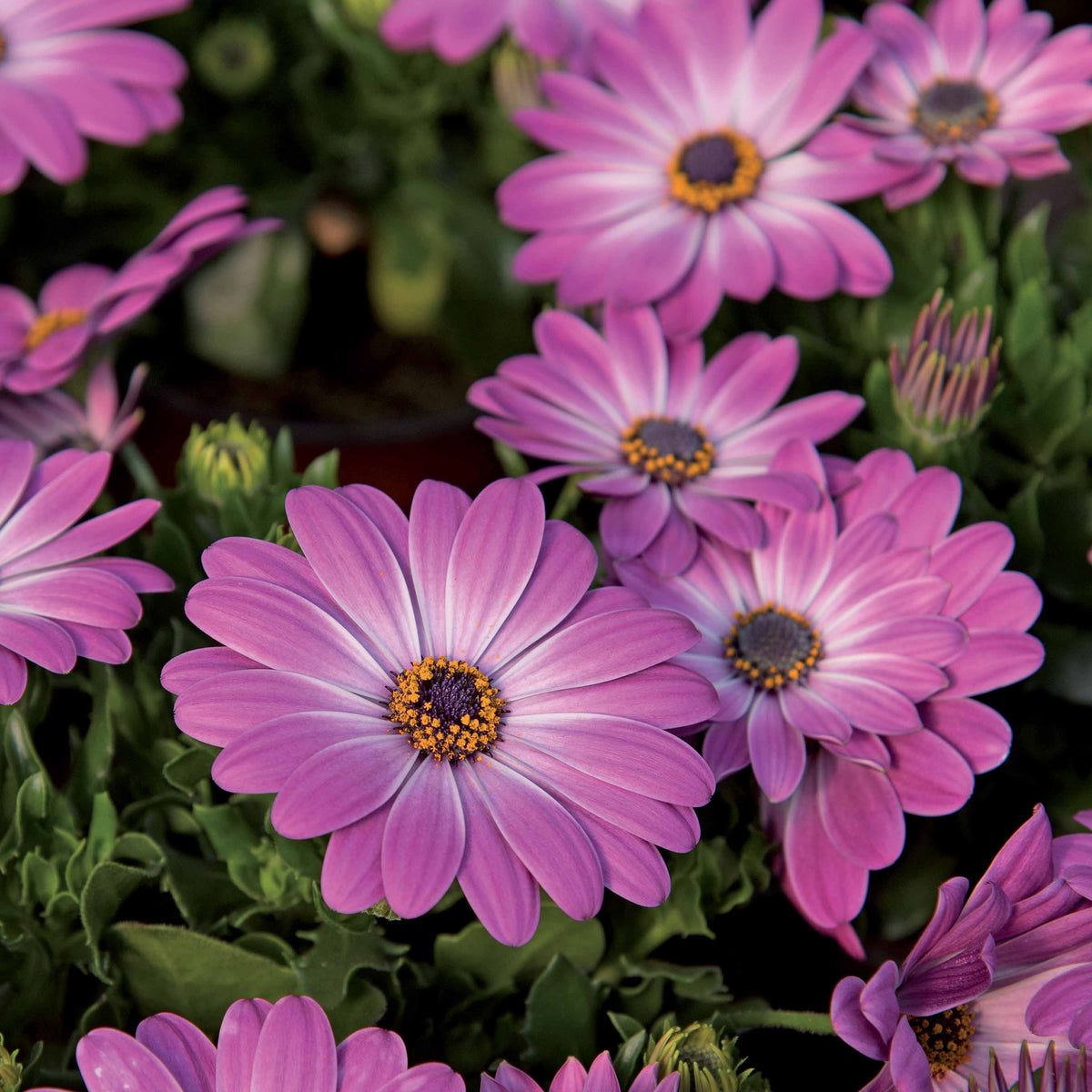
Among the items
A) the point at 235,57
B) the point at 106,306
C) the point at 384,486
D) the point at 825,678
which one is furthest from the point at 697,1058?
the point at 235,57

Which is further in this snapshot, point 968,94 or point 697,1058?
point 968,94

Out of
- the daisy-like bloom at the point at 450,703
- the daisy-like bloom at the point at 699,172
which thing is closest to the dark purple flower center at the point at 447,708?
the daisy-like bloom at the point at 450,703

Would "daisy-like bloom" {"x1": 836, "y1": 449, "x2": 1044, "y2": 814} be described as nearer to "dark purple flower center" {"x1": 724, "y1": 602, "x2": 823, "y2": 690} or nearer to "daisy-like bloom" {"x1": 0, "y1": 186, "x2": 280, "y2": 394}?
"dark purple flower center" {"x1": 724, "y1": 602, "x2": 823, "y2": 690}

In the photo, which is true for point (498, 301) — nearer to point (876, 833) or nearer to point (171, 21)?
point (171, 21)

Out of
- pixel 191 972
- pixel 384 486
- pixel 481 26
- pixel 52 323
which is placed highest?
pixel 481 26

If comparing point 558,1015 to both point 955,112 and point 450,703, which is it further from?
point 955,112
